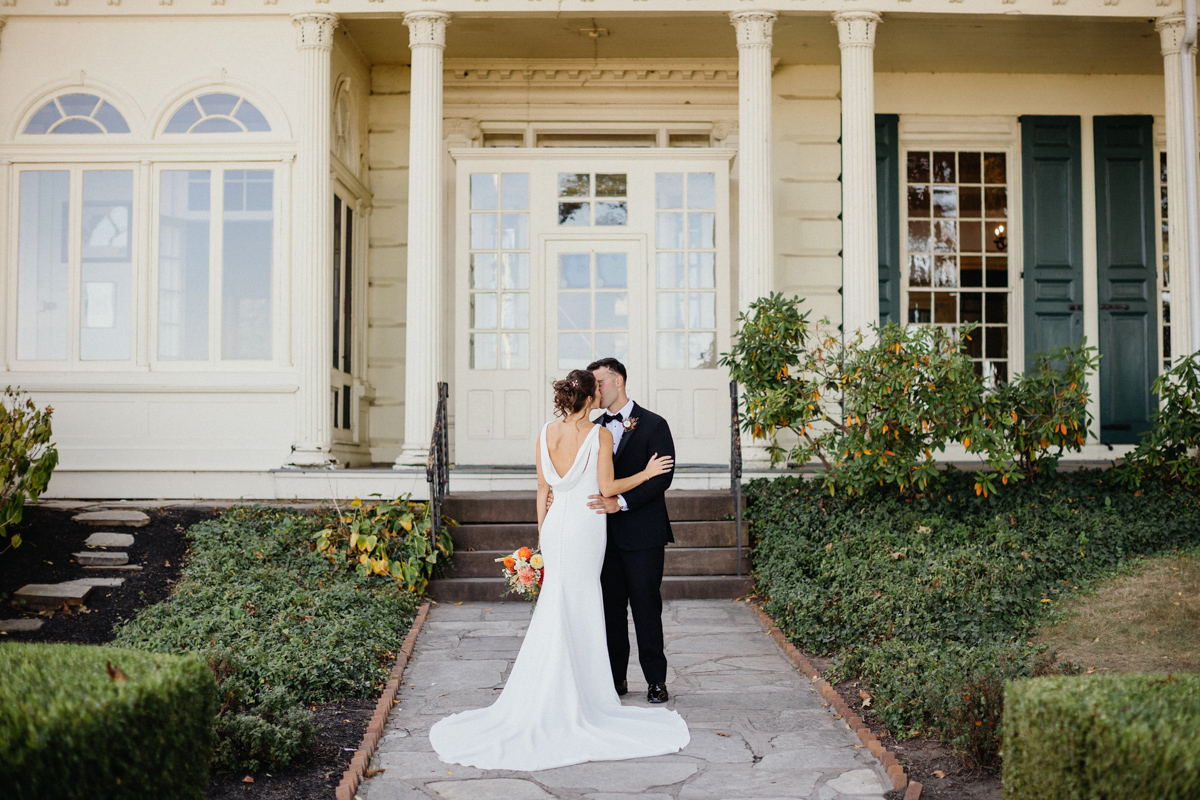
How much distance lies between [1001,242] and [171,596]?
9.02m

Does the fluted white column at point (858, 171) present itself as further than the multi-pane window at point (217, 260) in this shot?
No

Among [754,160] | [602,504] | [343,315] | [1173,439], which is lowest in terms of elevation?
[602,504]

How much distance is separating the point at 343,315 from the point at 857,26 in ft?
18.8

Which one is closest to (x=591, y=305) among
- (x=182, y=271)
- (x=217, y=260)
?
(x=217, y=260)

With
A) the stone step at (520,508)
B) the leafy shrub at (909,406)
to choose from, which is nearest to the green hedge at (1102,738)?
the leafy shrub at (909,406)

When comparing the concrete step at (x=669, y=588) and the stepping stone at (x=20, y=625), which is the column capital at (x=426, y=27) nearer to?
the concrete step at (x=669, y=588)

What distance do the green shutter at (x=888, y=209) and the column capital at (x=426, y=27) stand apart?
15.5 ft

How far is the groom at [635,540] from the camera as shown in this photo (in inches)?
214

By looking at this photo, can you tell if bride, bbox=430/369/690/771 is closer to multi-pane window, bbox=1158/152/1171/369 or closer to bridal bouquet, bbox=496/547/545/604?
bridal bouquet, bbox=496/547/545/604

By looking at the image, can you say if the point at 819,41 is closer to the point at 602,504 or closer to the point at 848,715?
the point at 602,504

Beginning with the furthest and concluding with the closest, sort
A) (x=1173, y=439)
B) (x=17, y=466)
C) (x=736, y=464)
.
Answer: (x=736, y=464) < (x=1173, y=439) < (x=17, y=466)

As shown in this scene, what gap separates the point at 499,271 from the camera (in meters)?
10.8

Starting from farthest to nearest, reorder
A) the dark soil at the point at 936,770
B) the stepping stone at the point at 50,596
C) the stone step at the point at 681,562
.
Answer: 1. the stone step at the point at 681,562
2. the stepping stone at the point at 50,596
3. the dark soil at the point at 936,770

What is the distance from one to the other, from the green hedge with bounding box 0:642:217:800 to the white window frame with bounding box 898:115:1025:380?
372 inches
